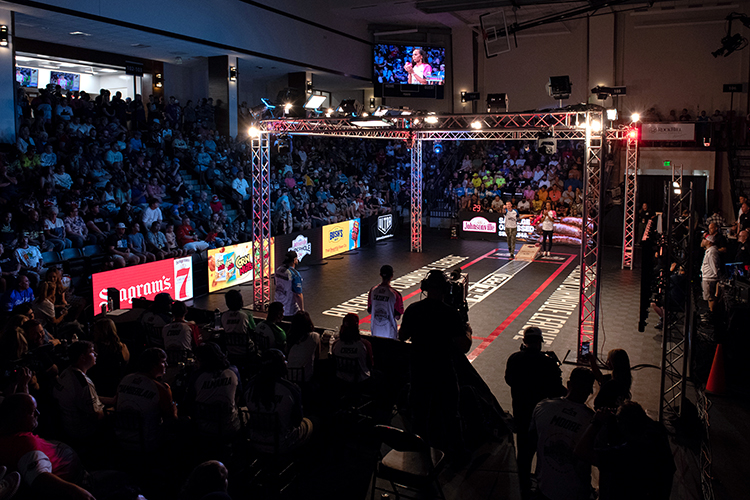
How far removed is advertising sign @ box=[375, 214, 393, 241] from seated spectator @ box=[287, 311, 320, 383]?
1640 cm

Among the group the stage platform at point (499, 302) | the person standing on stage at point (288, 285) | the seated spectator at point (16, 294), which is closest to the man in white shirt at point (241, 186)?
the stage platform at point (499, 302)

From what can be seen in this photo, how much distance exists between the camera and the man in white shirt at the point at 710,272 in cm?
1178

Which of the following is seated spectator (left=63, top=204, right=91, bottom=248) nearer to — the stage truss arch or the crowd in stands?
the stage truss arch

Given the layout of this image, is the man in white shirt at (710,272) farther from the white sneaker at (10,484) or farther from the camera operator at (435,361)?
the white sneaker at (10,484)

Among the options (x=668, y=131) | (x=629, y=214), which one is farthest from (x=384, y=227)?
(x=668, y=131)

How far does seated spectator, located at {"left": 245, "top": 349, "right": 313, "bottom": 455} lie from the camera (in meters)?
4.91

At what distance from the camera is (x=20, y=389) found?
5043 millimetres

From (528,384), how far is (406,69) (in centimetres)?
2389

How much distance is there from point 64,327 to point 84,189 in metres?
6.59

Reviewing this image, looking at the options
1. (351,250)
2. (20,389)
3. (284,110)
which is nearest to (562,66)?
(351,250)

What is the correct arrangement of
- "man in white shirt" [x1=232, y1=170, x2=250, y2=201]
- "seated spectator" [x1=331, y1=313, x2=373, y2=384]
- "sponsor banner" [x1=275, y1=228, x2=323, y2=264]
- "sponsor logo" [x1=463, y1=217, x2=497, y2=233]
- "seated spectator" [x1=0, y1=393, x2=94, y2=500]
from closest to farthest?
"seated spectator" [x1=0, y1=393, x2=94, y2=500], "seated spectator" [x1=331, y1=313, x2=373, y2=384], "sponsor banner" [x1=275, y1=228, x2=323, y2=264], "man in white shirt" [x1=232, y1=170, x2=250, y2=201], "sponsor logo" [x1=463, y1=217, x2=497, y2=233]

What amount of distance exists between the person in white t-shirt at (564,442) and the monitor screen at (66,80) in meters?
22.3

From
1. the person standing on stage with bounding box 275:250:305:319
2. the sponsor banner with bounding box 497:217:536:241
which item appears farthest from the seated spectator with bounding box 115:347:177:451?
the sponsor banner with bounding box 497:217:536:241

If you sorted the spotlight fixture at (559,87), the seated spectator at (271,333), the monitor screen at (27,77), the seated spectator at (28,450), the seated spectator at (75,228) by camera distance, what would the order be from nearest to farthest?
the seated spectator at (28,450), the seated spectator at (271,333), the spotlight fixture at (559,87), the seated spectator at (75,228), the monitor screen at (27,77)
